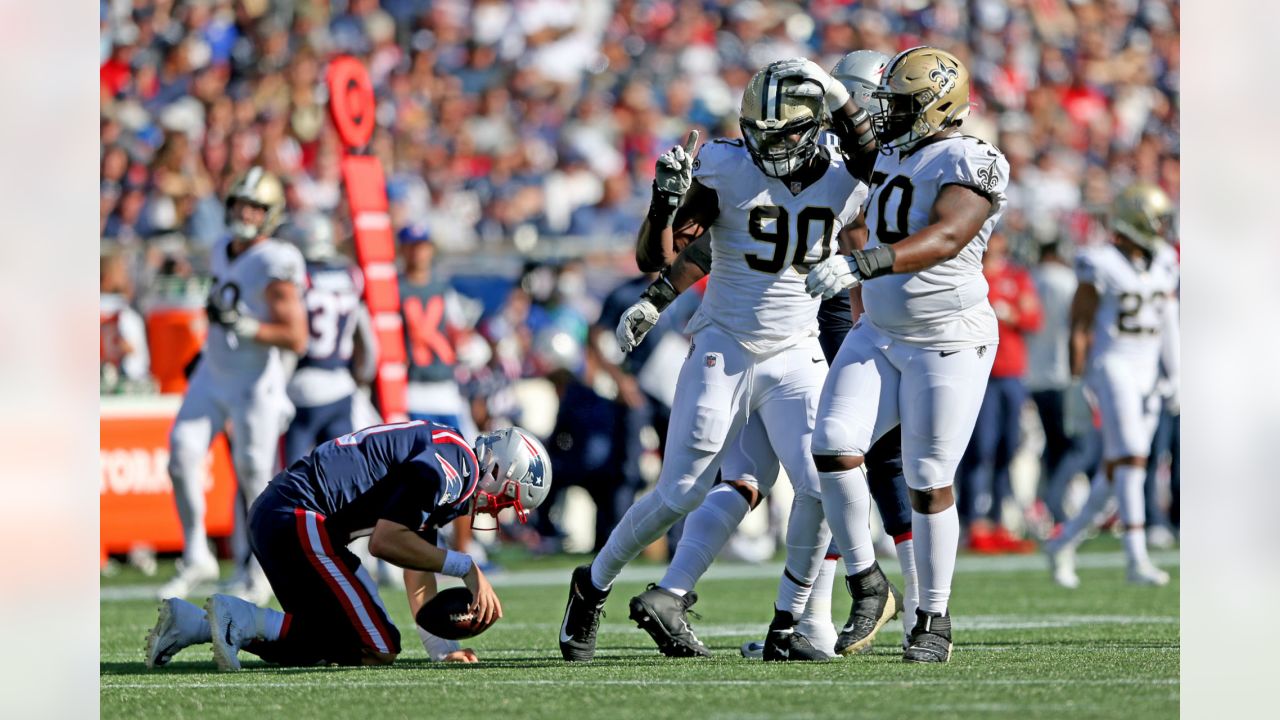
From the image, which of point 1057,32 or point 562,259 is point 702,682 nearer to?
point 562,259

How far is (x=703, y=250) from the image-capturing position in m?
6.45

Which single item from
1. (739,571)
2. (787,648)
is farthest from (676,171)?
(739,571)

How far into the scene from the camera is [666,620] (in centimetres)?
630

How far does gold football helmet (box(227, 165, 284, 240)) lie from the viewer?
954cm

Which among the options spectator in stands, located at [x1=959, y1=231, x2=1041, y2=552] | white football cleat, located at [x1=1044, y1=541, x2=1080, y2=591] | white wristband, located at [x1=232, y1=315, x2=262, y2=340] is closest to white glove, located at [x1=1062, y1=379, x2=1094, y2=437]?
spectator in stands, located at [x1=959, y1=231, x2=1041, y2=552]

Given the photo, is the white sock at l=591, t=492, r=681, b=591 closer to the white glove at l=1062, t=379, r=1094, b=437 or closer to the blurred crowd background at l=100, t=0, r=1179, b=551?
the blurred crowd background at l=100, t=0, r=1179, b=551

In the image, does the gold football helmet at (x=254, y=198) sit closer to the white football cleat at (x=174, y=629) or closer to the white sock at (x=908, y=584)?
the white football cleat at (x=174, y=629)

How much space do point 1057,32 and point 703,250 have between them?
53.5 ft

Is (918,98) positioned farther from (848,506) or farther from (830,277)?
(848,506)

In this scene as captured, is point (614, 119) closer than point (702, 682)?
No

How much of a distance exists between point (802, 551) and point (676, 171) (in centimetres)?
144

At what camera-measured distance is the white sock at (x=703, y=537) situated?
6414mm

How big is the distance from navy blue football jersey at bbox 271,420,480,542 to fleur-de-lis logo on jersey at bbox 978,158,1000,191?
A: 6.23 feet
